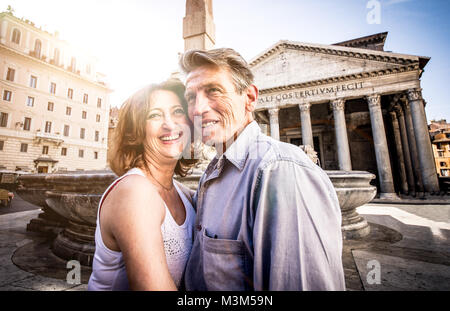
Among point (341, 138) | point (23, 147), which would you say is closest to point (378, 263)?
point (341, 138)

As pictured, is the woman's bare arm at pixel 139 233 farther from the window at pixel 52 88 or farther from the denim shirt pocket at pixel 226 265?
the window at pixel 52 88

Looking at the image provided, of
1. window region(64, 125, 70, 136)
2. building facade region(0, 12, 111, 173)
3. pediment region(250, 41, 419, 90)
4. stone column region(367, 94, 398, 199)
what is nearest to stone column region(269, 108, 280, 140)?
pediment region(250, 41, 419, 90)

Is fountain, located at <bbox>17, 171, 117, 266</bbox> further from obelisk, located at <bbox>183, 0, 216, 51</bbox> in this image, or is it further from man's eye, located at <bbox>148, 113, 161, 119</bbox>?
obelisk, located at <bbox>183, 0, 216, 51</bbox>

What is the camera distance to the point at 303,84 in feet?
60.0

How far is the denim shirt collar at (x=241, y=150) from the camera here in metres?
1.08

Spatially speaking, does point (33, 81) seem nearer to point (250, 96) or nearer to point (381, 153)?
point (250, 96)

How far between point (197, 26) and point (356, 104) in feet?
77.3

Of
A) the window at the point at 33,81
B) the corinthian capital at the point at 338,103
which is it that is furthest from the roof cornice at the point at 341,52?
the window at the point at 33,81

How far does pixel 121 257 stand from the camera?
1.13 meters

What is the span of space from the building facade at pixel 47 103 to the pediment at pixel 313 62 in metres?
26.0

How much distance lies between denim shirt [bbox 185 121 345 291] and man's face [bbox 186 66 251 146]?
8.0 inches

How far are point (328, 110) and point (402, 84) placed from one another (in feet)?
22.3

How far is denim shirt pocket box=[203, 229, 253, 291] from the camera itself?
92 centimetres
